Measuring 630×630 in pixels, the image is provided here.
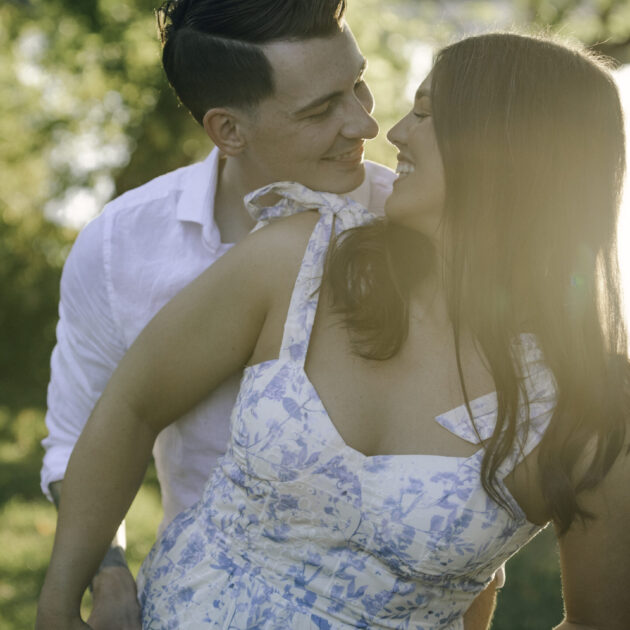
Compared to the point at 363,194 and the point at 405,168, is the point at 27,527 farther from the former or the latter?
the point at 405,168

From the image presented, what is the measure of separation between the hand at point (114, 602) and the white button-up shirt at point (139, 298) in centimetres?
32

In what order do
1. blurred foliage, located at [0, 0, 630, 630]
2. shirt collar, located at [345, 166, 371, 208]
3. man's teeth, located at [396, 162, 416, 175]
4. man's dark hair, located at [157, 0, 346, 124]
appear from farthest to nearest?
blurred foliage, located at [0, 0, 630, 630] → shirt collar, located at [345, 166, 371, 208] → man's dark hair, located at [157, 0, 346, 124] → man's teeth, located at [396, 162, 416, 175]

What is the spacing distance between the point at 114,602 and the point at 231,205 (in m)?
1.13

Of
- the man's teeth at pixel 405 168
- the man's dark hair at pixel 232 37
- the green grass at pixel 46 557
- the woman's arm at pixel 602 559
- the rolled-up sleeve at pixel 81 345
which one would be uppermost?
the man's dark hair at pixel 232 37

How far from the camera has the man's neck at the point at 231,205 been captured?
261 cm

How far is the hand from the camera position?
232 centimetres

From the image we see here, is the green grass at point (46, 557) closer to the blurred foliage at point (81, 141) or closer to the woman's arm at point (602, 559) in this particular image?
the blurred foliage at point (81, 141)

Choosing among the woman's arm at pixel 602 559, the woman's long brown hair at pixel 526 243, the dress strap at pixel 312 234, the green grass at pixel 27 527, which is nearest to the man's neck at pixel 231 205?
the dress strap at pixel 312 234

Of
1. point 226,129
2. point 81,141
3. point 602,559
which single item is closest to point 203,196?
point 226,129

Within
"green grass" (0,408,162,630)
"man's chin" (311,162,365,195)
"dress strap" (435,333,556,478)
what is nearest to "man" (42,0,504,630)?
"man's chin" (311,162,365,195)

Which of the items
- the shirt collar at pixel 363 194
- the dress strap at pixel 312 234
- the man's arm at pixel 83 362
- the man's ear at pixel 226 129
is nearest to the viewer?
A: the dress strap at pixel 312 234

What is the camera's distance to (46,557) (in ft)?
17.7

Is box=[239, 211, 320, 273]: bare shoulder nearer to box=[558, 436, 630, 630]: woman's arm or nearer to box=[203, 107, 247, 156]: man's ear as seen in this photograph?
box=[203, 107, 247, 156]: man's ear

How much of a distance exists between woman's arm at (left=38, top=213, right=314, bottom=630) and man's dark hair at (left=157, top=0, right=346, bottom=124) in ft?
2.11
